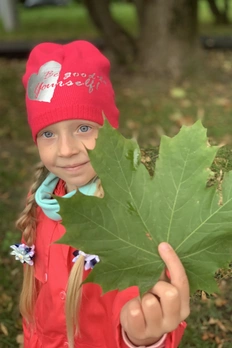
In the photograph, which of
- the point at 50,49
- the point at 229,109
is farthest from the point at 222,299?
the point at 229,109

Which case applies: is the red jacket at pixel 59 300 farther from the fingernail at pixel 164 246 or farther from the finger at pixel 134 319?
the fingernail at pixel 164 246

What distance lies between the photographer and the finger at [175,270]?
1.02 metres

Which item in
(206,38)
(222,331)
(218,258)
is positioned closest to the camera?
(218,258)

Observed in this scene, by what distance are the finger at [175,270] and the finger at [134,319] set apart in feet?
0.33

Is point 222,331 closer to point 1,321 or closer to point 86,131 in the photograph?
point 1,321

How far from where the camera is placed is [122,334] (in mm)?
1259

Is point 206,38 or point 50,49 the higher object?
point 50,49

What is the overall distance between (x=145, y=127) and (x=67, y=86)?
144 inches

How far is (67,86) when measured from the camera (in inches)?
58.1

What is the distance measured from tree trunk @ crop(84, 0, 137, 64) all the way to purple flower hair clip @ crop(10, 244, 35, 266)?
16.1 ft

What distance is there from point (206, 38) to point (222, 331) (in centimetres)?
685

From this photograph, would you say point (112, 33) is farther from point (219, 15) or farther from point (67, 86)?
point (219, 15)

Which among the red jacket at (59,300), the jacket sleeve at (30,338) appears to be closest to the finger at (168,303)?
the red jacket at (59,300)

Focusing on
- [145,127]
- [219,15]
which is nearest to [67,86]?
[145,127]
